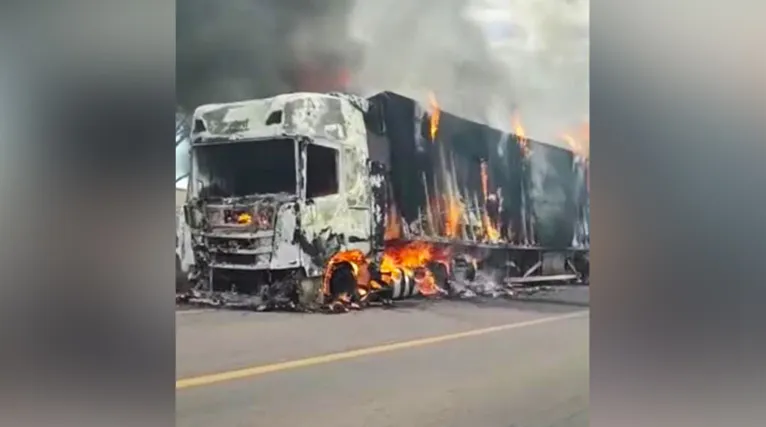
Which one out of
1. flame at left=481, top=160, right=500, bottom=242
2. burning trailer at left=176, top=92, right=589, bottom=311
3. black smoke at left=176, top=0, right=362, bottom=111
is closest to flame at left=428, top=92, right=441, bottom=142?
burning trailer at left=176, top=92, right=589, bottom=311

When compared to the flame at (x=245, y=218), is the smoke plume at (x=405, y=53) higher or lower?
higher

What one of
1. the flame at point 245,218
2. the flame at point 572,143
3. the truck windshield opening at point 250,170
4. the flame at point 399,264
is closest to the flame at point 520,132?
the flame at point 572,143

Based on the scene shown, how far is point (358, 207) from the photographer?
1.90m

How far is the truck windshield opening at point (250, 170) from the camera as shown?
1903mm

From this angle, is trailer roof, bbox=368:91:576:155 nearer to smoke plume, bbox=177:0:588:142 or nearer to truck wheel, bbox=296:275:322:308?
smoke plume, bbox=177:0:588:142

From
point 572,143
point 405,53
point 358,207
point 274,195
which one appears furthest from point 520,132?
point 274,195

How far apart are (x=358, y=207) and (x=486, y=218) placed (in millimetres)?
356

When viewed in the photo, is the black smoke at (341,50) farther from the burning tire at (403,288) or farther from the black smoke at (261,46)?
the burning tire at (403,288)

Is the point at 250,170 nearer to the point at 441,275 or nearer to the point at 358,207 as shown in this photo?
the point at 358,207

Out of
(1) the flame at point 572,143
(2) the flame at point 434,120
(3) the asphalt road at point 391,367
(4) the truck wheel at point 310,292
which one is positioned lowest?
(3) the asphalt road at point 391,367

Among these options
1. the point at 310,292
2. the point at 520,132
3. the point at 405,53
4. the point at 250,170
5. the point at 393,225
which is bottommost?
the point at 310,292

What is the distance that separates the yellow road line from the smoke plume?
1.77 feet

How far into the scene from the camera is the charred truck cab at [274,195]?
189 centimetres
